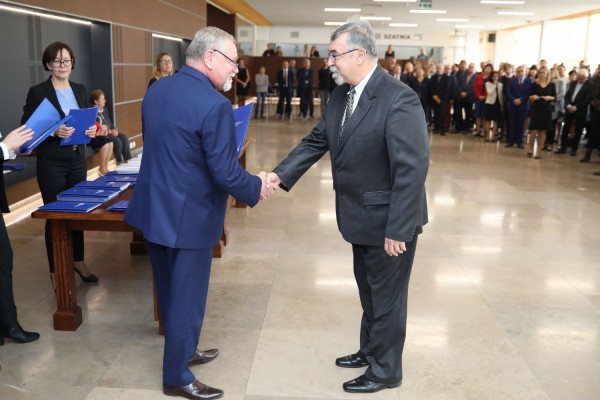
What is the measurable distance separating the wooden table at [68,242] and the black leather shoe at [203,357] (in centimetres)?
49

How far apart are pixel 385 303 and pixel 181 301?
961 millimetres

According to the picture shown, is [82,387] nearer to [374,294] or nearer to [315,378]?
[315,378]

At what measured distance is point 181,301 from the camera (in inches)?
112

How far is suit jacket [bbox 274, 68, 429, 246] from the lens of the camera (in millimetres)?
2717

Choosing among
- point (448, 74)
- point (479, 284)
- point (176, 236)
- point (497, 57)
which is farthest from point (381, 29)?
point (176, 236)

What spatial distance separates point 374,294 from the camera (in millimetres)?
2986

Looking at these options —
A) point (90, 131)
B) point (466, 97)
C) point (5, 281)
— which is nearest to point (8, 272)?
point (5, 281)

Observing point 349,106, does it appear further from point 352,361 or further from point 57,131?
point 57,131

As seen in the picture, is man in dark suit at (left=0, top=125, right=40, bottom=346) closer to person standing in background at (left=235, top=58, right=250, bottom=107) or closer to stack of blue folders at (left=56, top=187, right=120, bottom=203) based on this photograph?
stack of blue folders at (left=56, top=187, right=120, bottom=203)

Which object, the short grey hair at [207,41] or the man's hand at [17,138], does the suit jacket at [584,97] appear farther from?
the man's hand at [17,138]

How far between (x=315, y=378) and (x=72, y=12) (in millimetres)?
6184

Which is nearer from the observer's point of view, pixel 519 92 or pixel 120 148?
pixel 120 148

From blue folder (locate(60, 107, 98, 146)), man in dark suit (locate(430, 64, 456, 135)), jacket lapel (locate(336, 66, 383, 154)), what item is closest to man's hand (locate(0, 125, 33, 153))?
blue folder (locate(60, 107, 98, 146))

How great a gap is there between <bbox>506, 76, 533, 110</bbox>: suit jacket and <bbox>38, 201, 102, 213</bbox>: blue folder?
35.5 feet
